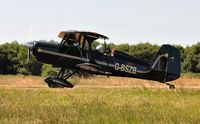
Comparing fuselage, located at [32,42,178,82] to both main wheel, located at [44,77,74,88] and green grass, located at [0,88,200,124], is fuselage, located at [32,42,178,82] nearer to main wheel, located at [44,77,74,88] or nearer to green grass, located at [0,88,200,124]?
main wheel, located at [44,77,74,88]

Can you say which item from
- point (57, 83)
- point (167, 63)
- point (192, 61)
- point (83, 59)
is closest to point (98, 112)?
point (57, 83)

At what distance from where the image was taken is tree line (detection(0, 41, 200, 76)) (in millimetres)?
69438

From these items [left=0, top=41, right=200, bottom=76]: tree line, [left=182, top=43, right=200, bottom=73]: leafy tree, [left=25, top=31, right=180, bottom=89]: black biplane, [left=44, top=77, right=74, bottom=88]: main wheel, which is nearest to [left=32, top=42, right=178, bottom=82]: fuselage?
[left=25, top=31, right=180, bottom=89]: black biplane

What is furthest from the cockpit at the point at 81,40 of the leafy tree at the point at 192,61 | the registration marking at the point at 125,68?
the leafy tree at the point at 192,61

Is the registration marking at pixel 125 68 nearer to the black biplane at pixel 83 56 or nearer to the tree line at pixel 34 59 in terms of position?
the black biplane at pixel 83 56

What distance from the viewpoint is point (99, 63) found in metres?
26.4

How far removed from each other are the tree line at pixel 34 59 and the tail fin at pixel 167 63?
98.9ft

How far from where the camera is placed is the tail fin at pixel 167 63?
92.6 ft

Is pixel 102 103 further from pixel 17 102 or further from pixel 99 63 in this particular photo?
pixel 99 63

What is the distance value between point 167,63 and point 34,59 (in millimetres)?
35127

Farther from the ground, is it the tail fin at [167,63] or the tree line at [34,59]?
the tail fin at [167,63]

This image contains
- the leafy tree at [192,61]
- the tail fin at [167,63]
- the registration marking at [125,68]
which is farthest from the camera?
the leafy tree at [192,61]

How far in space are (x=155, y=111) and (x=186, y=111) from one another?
994 millimetres

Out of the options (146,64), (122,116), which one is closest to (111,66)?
(146,64)
